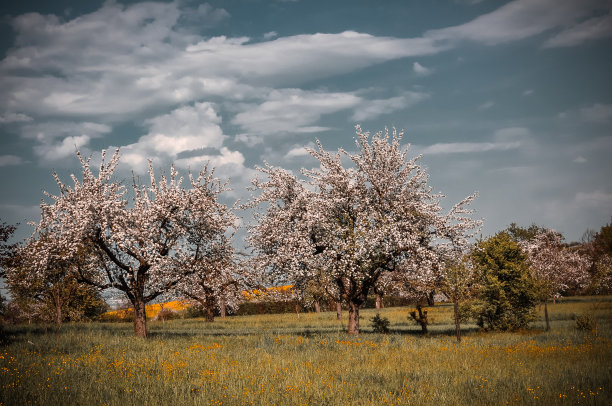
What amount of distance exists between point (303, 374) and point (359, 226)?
1258cm

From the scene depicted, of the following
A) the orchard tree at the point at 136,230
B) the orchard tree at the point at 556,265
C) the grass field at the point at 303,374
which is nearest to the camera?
the grass field at the point at 303,374

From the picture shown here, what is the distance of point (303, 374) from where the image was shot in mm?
14602

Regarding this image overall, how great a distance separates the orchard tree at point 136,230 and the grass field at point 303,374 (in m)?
5.18

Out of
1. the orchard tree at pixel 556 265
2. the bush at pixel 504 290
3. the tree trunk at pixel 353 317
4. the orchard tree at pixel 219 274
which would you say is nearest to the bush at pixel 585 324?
the bush at pixel 504 290

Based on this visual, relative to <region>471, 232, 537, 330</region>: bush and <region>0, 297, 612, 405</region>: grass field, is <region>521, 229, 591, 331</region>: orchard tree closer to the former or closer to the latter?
<region>471, 232, 537, 330</region>: bush

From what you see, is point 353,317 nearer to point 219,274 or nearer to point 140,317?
point 219,274

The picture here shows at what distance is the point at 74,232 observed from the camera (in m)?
24.4

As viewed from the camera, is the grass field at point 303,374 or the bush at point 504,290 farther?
the bush at point 504,290

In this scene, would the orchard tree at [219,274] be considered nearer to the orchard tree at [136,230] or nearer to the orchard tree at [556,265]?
the orchard tree at [136,230]

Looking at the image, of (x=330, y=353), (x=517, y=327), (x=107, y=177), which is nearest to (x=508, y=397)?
(x=330, y=353)

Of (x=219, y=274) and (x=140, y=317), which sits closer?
(x=140, y=317)

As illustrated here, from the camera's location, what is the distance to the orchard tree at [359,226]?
26031mm

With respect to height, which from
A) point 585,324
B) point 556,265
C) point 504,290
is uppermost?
point 556,265

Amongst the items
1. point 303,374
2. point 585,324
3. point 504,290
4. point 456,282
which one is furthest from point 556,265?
point 303,374
